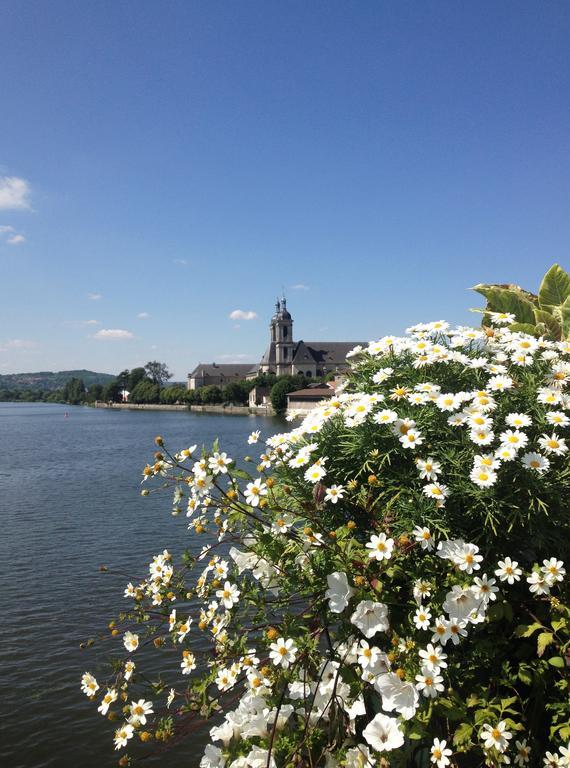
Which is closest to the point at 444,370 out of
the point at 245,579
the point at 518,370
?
the point at 518,370

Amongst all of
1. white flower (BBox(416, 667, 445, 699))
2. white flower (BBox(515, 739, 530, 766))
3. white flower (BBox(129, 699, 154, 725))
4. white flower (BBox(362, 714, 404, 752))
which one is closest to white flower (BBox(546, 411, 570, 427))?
white flower (BBox(416, 667, 445, 699))

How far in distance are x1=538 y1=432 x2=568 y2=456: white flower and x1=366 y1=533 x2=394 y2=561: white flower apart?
97 cm

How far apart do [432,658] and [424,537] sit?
1.88 feet

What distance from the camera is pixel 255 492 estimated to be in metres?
3.51

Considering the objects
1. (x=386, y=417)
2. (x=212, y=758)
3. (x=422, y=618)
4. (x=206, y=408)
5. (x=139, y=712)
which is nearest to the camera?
(x=422, y=618)

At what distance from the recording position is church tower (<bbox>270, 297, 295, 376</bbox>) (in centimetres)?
17175

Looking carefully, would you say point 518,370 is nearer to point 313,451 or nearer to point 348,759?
point 313,451

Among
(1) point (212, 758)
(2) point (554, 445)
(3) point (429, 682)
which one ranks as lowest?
(1) point (212, 758)

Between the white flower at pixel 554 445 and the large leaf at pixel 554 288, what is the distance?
10.1ft

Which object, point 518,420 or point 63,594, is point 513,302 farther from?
point 63,594

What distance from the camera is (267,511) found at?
3809 millimetres

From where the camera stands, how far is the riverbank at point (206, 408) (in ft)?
386

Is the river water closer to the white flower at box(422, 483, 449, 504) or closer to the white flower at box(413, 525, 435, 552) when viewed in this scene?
the white flower at box(413, 525, 435, 552)

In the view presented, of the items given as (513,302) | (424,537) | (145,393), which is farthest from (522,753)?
(145,393)
